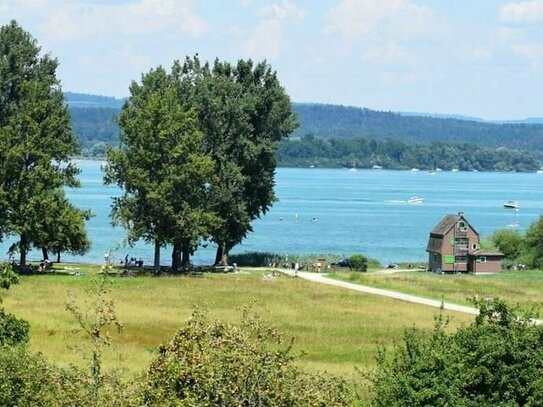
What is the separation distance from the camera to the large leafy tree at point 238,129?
261 feet

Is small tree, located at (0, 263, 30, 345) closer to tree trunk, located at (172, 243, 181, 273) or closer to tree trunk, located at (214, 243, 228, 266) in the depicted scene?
tree trunk, located at (172, 243, 181, 273)

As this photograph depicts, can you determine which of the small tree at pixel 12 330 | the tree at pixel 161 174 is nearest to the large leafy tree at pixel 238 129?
the tree at pixel 161 174

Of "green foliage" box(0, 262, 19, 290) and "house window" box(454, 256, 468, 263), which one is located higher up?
"green foliage" box(0, 262, 19, 290)

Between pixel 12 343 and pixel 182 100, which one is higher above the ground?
pixel 182 100

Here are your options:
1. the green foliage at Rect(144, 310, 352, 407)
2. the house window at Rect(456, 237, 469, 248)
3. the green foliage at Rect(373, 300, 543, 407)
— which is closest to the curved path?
the house window at Rect(456, 237, 469, 248)

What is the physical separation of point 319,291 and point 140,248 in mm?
59299

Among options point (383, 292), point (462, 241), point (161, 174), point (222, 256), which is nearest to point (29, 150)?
point (161, 174)

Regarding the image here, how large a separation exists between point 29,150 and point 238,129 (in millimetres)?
15423

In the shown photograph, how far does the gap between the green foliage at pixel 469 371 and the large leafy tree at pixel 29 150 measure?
46978 mm

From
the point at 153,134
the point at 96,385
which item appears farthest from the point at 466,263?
the point at 96,385

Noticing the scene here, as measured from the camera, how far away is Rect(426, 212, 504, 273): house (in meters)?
92.4

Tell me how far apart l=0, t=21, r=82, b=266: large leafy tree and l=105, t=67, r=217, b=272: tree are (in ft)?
11.0

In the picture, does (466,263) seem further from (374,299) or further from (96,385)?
(96,385)

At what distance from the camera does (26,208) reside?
6938 centimetres
